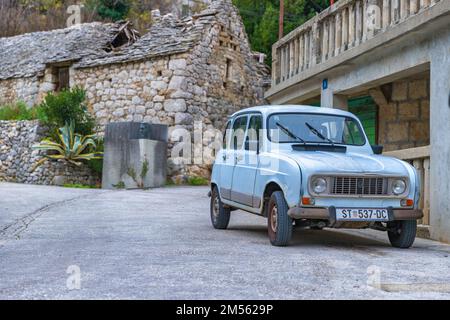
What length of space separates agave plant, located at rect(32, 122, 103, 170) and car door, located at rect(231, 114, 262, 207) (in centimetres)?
1270

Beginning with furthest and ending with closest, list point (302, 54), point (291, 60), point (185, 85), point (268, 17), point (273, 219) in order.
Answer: point (268, 17) < point (185, 85) < point (291, 60) < point (302, 54) < point (273, 219)

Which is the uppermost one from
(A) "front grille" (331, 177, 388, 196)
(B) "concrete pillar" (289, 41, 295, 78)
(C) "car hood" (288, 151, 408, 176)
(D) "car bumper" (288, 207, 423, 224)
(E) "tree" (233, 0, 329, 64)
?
(E) "tree" (233, 0, 329, 64)

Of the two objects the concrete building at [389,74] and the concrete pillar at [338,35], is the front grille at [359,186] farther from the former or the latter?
the concrete pillar at [338,35]

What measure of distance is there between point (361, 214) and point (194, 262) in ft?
6.93

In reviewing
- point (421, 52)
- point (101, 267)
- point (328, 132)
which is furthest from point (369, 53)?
point (101, 267)

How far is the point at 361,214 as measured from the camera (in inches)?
294

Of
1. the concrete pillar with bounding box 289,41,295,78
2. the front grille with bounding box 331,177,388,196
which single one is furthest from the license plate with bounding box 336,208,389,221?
the concrete pillar with bounding box 289,41,295,78

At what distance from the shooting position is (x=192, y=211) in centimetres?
1287

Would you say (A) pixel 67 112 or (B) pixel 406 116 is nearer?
(B) pixel 406 116

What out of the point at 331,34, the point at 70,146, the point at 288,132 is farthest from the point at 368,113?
the point at 70,146

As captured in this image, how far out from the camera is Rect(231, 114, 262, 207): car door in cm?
856

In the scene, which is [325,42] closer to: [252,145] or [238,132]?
[238,132]

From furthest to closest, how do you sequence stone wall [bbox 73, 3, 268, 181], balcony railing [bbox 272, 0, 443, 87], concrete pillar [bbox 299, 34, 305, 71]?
1. stone wall [bbox 73, 3, 268, 181]
2. concrete pillar [bbox 299, 34, 305, 71]
3. balcony railing [bbox 272, 0, 443, 87]

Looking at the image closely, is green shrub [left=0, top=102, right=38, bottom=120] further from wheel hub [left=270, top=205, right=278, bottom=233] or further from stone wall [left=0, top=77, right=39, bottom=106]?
wheel hub [left=270, top=205, right=278, bottom=233]
